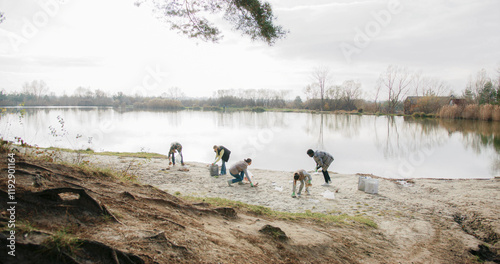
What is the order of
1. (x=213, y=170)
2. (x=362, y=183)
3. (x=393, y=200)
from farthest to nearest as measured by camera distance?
(x=213, y=170)
(x=362, y=183)
(x=393, y=200)

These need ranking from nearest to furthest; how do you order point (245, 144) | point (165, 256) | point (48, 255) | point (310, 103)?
point (48, 255) < point (165, 256) < point (245, 144) < point (310, 103)

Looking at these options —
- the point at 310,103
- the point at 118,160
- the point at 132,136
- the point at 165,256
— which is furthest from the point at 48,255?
the point at 310,103

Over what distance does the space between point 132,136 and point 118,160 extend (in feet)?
49.2

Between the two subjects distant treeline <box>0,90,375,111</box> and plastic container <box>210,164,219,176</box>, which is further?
distant treeline <box>0,90,375,111</box>

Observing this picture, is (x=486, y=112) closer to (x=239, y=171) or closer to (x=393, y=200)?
(x=393, y=200)

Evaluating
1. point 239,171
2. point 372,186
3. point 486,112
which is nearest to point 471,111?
point 486,112

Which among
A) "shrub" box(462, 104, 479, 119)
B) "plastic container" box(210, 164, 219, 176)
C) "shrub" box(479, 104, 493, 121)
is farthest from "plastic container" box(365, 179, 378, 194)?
"shrub" box(462, 104, 479, 119)

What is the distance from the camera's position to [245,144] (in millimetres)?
23250

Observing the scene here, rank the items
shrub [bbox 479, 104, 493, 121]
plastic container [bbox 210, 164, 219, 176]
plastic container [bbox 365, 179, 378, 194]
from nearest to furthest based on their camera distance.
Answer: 1. plastic container [bbox 365, 179, 378, 194]
2. plastic container [bbox 210, 164, 219, 176]
3. shrub [bbox 479, 104, 493, 121]

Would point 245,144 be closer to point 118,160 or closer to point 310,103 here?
point 118,160

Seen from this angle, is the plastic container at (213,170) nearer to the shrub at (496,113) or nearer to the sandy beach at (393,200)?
the sandy beach at (393,200)

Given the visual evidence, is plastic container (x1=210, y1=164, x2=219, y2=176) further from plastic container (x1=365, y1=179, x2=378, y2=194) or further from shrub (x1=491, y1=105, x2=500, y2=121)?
shrub (x1=491, y1=105, x2=500, y2=121)

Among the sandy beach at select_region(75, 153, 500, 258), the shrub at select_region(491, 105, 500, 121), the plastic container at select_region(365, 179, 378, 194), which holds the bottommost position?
the sandy beach at select_region(75, 153, 500, 258)

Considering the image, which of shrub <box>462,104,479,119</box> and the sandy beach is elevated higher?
shrub <box>462,104,479,119</box>
